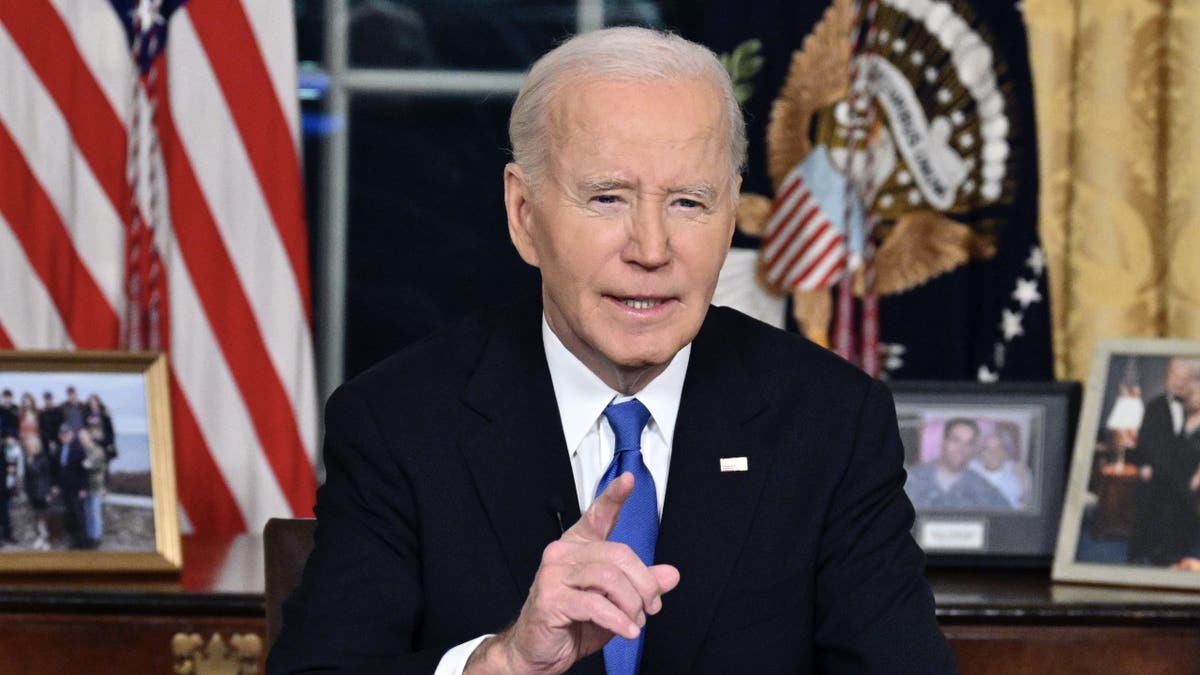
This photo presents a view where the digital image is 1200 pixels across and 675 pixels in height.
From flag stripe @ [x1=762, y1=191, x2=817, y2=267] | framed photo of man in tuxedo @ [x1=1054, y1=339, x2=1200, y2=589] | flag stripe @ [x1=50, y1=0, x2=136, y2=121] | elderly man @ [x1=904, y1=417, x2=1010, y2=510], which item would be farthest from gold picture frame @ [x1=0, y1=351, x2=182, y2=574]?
framed photo of man in tuxedo @ [x1=1054, y1=339, x2=1200, y2=589]

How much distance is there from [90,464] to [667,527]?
4.84 feet

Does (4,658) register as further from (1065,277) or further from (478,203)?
(1065,277)

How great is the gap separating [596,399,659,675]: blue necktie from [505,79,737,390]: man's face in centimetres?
12

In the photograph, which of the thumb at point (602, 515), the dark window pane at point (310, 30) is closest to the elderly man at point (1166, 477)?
the thumb at point (602, 515)

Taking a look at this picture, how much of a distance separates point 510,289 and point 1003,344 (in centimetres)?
117

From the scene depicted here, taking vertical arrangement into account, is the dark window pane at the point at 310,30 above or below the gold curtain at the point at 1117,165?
above

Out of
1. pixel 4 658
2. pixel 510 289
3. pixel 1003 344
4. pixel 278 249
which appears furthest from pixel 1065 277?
pixel 4 658

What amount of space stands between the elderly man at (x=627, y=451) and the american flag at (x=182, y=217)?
1.44m

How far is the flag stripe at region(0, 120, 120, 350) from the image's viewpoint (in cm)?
342

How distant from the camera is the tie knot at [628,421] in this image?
6.77 feet

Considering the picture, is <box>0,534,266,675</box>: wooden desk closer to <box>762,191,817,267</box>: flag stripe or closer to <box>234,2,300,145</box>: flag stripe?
<box>234,2,300,145</box>: flag stripe

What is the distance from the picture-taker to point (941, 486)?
316cm

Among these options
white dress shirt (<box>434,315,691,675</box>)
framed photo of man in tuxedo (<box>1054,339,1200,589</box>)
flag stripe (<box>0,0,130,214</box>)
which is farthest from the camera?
flag stripe (<box>0,0,130,214</box>)

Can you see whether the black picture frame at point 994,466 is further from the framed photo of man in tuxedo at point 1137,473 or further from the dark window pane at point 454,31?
the dark window pane at point 454,31
